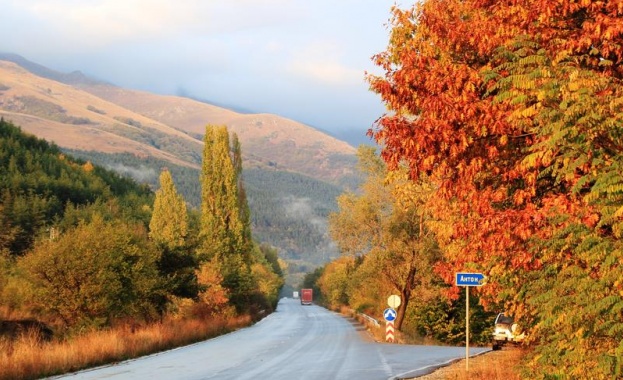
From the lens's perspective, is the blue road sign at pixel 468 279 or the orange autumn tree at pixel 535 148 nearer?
the orange autumn tree at pixel 535 148

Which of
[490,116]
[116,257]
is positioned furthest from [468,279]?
[116,257]

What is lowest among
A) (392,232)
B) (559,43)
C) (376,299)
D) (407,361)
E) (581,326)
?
(376,299)

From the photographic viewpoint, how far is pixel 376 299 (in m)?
64.4

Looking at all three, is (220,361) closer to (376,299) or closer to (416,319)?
(416,319)

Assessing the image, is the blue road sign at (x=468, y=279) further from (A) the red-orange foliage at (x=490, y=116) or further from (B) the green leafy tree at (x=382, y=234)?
(B) the green leafy tree at (x=382, y=234)

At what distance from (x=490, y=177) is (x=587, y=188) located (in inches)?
87.7

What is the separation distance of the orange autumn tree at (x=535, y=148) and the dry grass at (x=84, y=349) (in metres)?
12.3

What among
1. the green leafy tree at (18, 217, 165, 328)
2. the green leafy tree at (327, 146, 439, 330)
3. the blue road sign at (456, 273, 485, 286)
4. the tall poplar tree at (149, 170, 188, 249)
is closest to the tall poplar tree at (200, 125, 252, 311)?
the tall poplar tree at (149, 170, 188, 249)

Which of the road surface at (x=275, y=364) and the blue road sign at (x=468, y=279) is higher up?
the blue road sign at (x=468, y=279)

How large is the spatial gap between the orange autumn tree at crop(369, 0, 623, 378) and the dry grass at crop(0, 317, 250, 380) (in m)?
12.3

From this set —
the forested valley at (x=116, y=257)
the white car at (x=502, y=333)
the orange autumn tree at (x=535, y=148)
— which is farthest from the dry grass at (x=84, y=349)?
the white car at (x=502, y=333)

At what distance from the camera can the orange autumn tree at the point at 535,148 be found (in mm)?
9188

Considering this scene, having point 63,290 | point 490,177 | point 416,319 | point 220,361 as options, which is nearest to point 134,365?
point 220,361

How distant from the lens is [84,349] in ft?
78.5
